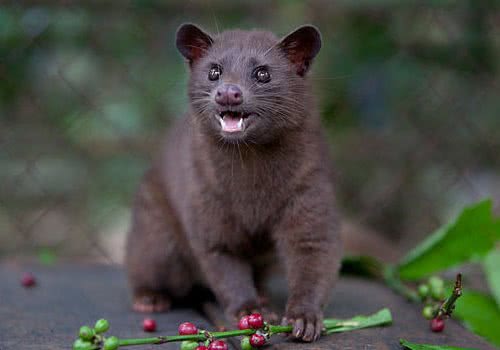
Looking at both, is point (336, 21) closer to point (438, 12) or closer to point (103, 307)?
point (438, 12)

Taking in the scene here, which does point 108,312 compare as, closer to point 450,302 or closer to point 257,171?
point 257,171

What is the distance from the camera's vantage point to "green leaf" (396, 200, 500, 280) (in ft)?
11.3

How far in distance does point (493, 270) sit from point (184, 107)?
6.70ft

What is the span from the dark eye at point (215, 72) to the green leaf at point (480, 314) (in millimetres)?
1584

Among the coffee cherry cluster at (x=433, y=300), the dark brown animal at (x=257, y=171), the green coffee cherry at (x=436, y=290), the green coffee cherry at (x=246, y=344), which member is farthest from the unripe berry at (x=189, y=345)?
the green coffee cherry at (x=436, y=290)

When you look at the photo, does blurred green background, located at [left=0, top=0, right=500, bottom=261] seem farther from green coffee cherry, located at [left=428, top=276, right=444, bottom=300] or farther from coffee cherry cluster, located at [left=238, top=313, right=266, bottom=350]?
coffee cherry cluster, located at [left=238, top=313, right=266, bottom=350]

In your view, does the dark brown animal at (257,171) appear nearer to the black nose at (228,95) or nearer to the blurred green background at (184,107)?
the black nose at (228,95)

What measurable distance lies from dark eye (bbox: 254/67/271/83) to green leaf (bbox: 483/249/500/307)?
149 centimetres

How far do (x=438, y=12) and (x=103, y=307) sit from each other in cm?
283

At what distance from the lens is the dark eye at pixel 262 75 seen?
2.87 m

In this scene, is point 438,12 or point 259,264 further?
point 438,12

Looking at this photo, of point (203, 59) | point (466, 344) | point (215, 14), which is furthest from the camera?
point (215, 14)

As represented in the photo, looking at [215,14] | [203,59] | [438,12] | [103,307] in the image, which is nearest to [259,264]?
[103,307]

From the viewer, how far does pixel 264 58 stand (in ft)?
9.54
